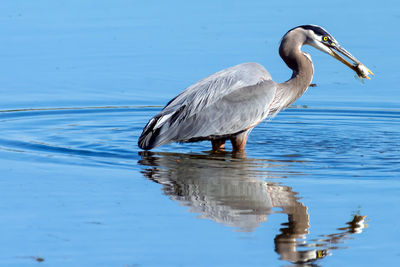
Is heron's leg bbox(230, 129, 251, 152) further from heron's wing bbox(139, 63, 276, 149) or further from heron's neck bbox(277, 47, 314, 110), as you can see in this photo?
heron's neck bbox(277, 47, 314, 110)

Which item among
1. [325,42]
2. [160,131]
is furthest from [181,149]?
[325,42]

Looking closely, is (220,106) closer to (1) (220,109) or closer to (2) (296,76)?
(1) (220,109)

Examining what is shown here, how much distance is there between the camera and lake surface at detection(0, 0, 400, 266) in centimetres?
586

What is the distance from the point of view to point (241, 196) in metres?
7.18

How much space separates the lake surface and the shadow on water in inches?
0.7

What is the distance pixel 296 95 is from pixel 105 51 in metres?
4.59

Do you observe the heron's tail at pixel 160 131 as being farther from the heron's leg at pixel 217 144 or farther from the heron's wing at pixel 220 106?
the heron's leg at pixel 217 144

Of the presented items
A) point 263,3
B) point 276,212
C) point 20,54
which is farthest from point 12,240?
point 263,3

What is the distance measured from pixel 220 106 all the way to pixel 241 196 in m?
2.31

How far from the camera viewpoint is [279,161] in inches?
340

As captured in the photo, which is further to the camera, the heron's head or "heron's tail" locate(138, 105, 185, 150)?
the heron's head

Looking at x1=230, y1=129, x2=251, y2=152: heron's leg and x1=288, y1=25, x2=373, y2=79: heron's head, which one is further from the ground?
x1=288, y1=25, x2=373, y2=79: heron's head

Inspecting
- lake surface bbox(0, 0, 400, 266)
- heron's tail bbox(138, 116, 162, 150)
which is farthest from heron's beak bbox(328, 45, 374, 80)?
heron's tail bbox(138, 116, 162, 150)

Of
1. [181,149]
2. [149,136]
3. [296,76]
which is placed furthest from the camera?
[296,76]
